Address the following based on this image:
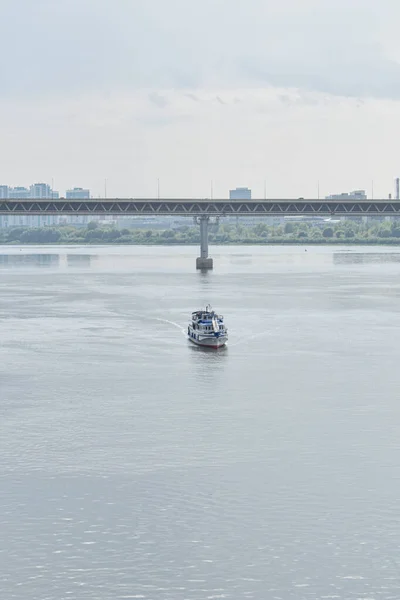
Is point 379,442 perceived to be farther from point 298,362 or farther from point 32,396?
point 298,362

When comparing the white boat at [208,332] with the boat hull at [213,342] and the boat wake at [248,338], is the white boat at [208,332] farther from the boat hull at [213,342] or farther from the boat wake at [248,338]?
the boat wake at [248,338]

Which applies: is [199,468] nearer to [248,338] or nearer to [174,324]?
[248,338]

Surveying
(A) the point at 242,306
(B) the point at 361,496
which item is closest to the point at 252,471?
(B) the point at 361,496

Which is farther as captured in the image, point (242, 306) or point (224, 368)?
point (242, 306)

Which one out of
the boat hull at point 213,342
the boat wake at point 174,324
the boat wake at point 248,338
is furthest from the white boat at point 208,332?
the boat wake at point 174,324

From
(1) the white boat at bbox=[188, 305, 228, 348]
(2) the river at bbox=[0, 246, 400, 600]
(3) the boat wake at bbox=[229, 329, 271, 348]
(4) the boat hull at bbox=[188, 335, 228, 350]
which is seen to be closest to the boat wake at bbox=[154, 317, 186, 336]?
(1) the white boat at bbox=[188, 305, 228, 348]

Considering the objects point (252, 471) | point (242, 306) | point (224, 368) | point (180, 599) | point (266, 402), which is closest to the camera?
point (180, 599)

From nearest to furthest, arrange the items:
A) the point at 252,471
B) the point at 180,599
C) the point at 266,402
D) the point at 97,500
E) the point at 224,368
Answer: the point at 180,599 < the point at 97,500 < the point at 252,471 < the point at 266,402 < the point at 224,368

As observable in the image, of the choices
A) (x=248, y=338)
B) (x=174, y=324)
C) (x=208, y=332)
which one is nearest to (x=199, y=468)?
(x=208, y=332)
